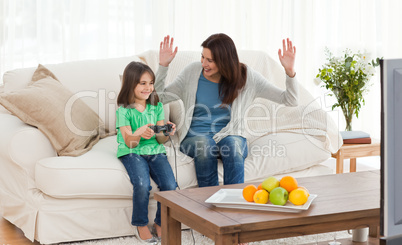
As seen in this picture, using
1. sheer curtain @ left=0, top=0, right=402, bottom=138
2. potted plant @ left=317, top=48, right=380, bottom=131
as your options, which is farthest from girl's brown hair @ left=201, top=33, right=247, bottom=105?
sheer curtain @ left=0, top=0, right=402, bottom=138

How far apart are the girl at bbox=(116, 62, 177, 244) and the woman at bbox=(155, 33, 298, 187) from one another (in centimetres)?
14

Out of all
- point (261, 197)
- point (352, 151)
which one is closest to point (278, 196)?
point (261, 197)

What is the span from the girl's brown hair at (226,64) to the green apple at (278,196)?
1153mm

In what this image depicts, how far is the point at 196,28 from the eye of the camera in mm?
4488

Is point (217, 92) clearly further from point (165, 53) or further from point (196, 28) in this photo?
point (196, 28)

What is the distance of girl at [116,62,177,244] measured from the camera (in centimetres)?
270

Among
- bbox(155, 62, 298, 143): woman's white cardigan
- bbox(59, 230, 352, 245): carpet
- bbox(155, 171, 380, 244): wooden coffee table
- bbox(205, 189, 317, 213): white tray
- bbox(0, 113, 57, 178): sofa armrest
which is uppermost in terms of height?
bbox(155, 62, 298, 143): woman's white cardigan

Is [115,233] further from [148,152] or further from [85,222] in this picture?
[148,152]

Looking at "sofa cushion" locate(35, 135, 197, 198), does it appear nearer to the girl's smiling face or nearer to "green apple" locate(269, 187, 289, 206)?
the girl's smiling face

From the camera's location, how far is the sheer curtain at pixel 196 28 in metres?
3.98

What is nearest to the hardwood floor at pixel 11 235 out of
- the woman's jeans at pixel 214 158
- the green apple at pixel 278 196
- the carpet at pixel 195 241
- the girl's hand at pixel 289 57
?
the carpet at pixel 195 241

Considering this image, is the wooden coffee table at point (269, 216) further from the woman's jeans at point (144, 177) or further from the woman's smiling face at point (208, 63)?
the woman's smiling face at point (208, 63)

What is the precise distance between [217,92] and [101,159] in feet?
2.50

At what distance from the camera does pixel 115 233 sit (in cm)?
279
